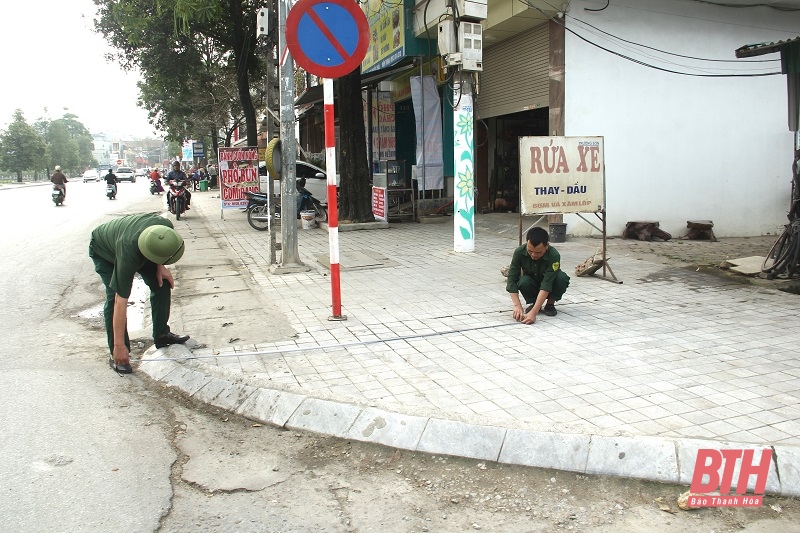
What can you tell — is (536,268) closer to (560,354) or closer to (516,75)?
(560,354)

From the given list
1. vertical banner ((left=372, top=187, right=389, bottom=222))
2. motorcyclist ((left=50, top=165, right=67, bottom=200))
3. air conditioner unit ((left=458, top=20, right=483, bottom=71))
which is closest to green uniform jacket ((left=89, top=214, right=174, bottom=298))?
air conditioner unit ((left=458, top=20, right=483, bottom=71))

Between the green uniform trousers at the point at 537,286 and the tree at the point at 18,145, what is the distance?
237ft

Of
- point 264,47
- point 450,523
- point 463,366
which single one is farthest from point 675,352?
point 264,47

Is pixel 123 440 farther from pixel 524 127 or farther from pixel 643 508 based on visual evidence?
pixel 524 127

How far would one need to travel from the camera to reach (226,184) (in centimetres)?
1653

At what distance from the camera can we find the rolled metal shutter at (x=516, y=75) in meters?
12.3

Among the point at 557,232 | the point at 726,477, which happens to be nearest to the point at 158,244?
the point at 726,477

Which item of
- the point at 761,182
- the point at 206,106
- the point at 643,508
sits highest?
the point at 206,106

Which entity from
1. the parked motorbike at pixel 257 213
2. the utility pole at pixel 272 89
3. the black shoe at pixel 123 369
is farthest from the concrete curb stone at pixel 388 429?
the parked motorbike at pixel 257 213

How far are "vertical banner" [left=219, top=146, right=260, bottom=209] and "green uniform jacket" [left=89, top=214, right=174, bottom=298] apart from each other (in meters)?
11.7

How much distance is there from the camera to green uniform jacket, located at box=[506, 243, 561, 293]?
19.1ft

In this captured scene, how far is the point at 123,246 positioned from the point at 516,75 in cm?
1066

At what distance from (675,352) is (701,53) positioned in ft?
31.6

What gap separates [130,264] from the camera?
4.66m
